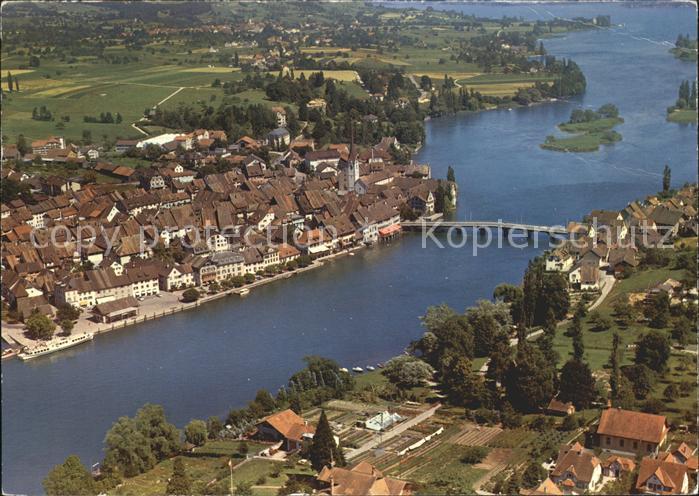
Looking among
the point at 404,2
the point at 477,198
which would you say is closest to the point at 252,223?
the point at 477,198

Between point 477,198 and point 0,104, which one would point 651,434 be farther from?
point 0,104

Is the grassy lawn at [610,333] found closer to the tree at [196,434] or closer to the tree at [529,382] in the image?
the tree at [529,382]

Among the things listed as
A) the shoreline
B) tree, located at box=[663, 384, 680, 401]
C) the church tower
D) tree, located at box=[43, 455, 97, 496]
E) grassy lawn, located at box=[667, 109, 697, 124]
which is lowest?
the shoreline

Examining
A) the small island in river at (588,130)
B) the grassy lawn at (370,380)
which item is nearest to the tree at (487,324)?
the grassy lawn at (370,380)

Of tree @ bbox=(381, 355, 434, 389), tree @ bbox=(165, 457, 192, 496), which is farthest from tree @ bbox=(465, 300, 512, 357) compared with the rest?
tree @ bbox=(165, 457, 192, 496)

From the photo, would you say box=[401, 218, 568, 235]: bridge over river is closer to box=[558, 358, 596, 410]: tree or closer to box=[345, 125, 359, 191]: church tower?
box=[345, 125, 359, 191]: church tower

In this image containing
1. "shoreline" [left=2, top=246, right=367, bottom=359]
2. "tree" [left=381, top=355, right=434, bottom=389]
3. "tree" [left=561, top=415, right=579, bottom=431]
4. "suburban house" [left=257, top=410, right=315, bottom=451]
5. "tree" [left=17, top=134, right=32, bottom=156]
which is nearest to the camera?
"suburban house" [left=257, top=410, right=315, bottom=451]
